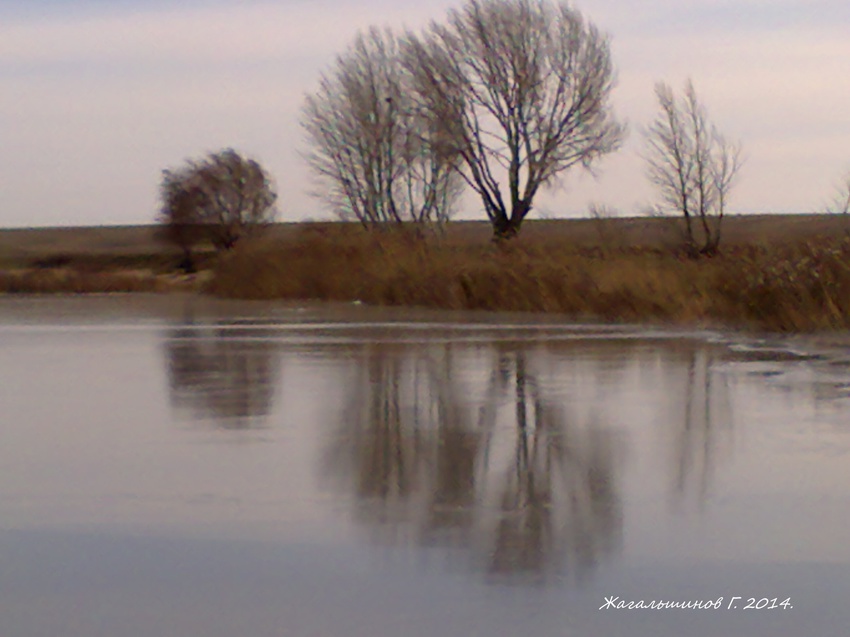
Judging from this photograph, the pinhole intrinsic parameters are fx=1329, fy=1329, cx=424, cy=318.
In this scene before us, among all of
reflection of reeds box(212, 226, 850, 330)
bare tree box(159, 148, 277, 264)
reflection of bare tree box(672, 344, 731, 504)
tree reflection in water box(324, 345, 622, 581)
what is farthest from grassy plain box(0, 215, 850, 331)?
bare tree box(159, 148, 277, 264)

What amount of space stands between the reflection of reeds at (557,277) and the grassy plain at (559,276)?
0.03 meters

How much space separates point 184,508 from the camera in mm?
6043

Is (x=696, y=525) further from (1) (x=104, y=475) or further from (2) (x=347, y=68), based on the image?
(2) (x=347, y=68)

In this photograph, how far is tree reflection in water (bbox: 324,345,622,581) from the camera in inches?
209

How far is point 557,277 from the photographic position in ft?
79.3

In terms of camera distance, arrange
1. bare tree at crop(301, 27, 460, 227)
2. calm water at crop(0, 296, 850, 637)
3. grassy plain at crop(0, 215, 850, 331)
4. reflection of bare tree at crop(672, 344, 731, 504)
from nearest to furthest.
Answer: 1. calm water at crop(0, 296, 850, 637)
2. reflection of bare tree at crop(672, 344, 731, 504)
3. grassy plain at crop(0, 215, 850, 331)
4. bare tree at crop(301, 27, 460, 227)

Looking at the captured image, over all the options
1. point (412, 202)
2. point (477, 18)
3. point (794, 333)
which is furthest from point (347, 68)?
point (794, 333)

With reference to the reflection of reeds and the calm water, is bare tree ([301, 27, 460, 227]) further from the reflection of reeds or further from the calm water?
the calm water

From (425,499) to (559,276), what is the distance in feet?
59.6

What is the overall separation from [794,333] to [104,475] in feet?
38.3

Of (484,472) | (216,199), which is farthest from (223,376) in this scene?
(216,199)

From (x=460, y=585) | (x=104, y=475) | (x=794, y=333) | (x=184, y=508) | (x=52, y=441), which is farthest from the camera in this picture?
(x=794, y=333)

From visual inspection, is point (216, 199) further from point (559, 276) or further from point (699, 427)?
point (699, 427)

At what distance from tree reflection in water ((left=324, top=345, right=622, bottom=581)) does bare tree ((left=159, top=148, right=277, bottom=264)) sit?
68.3 m
